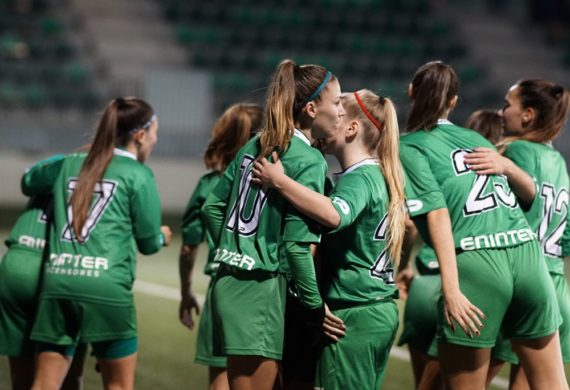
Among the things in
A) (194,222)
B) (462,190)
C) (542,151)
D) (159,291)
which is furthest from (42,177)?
(159,291)

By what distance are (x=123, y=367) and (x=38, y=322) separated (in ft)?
1.44

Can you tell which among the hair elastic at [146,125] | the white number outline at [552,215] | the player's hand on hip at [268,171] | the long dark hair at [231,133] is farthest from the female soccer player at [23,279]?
the white number outline at [552,215]

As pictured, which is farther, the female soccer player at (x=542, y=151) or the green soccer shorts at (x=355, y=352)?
the female soccer player at (x=542, y=151)

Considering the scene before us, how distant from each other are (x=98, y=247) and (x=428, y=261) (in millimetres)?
1725

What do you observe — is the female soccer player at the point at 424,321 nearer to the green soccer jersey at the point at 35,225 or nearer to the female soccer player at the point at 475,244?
the female soccer player at the point at 475,244

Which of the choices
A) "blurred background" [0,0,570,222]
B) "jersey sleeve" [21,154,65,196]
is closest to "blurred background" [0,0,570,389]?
"blurred background" [0,0,570,222]

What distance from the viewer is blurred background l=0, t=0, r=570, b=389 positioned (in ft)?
64.2

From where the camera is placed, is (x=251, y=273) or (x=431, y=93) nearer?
(x=251, y=273)

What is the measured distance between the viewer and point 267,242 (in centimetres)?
392

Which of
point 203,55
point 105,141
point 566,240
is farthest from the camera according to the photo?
point 203,55

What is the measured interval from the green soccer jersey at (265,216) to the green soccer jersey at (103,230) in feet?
2.71

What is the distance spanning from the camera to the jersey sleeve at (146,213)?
15.5 feet

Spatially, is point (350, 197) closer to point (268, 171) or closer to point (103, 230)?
point (268, 171)

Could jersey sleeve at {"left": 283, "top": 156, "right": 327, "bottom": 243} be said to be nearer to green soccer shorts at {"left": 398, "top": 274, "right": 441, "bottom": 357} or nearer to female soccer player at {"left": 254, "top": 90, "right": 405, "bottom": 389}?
female soccer player at {"left": 254, "top": 90, "right": 405, "bottom": 389}
